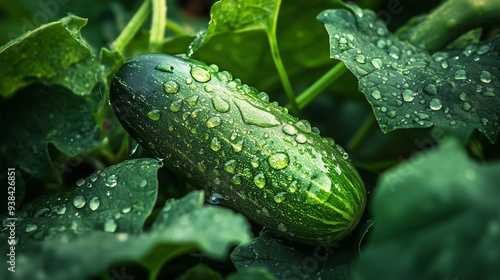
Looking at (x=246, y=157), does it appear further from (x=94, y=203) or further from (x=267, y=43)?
(x=267, y=43)

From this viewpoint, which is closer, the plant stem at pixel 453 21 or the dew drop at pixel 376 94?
the dew drop at pixel 376 94

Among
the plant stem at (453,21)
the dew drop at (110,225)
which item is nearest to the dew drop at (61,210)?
A: the dew drop at (110,225)

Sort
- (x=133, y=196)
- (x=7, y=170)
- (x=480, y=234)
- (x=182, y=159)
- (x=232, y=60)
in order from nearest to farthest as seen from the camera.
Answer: (x=480, y=234), (x=133, y=196), (x=182, y=159), (x=7, y=170), (x=232, y=60)

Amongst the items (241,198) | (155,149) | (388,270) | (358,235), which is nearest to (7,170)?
(155,149)

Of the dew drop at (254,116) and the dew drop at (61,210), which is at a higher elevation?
the dew drop at (254,116)

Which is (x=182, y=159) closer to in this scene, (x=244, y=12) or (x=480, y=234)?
(x=244, y=12)

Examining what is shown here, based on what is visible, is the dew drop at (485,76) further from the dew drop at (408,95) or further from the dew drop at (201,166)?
the dew drop at (201,166)

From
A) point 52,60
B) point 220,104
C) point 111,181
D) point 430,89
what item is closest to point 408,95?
point 430,89

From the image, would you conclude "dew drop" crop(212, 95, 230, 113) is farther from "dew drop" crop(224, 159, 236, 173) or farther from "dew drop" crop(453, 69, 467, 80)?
"dew drop" crop(453, 69, 467, 80)
